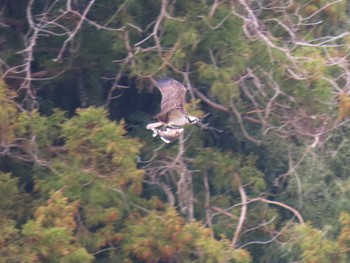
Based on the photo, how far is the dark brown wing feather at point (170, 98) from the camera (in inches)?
259

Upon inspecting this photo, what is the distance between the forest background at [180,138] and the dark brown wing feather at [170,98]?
521 mm

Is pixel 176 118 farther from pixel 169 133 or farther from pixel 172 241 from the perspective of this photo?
pixel 172 241

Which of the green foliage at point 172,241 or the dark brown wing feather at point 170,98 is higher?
the dark brown wing feather at point 170,98

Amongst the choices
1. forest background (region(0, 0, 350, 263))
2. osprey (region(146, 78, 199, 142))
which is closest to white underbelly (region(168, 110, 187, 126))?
osprey (region(146, 78, 199, 142))

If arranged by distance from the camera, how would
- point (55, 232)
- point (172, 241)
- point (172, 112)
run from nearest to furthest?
1. point (172, 112)
2. point (55, 232)
3. point (172, 241)

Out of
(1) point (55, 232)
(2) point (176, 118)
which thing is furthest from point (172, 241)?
(2) point (176, 118)

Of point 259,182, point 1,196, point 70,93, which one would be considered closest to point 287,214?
point 259,182

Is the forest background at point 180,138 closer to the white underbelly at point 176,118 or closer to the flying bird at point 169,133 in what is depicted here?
the flying bird at point 169,133

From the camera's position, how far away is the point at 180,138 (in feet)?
25.9

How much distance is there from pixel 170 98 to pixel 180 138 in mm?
1223

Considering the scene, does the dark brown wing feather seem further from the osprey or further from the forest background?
the forest background

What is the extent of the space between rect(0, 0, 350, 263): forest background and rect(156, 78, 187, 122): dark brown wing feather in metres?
0.52

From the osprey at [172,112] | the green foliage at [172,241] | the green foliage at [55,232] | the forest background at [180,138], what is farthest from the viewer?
the green foliage at [172,241]

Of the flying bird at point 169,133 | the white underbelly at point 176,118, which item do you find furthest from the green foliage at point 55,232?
the white underbelly at point 176,118
